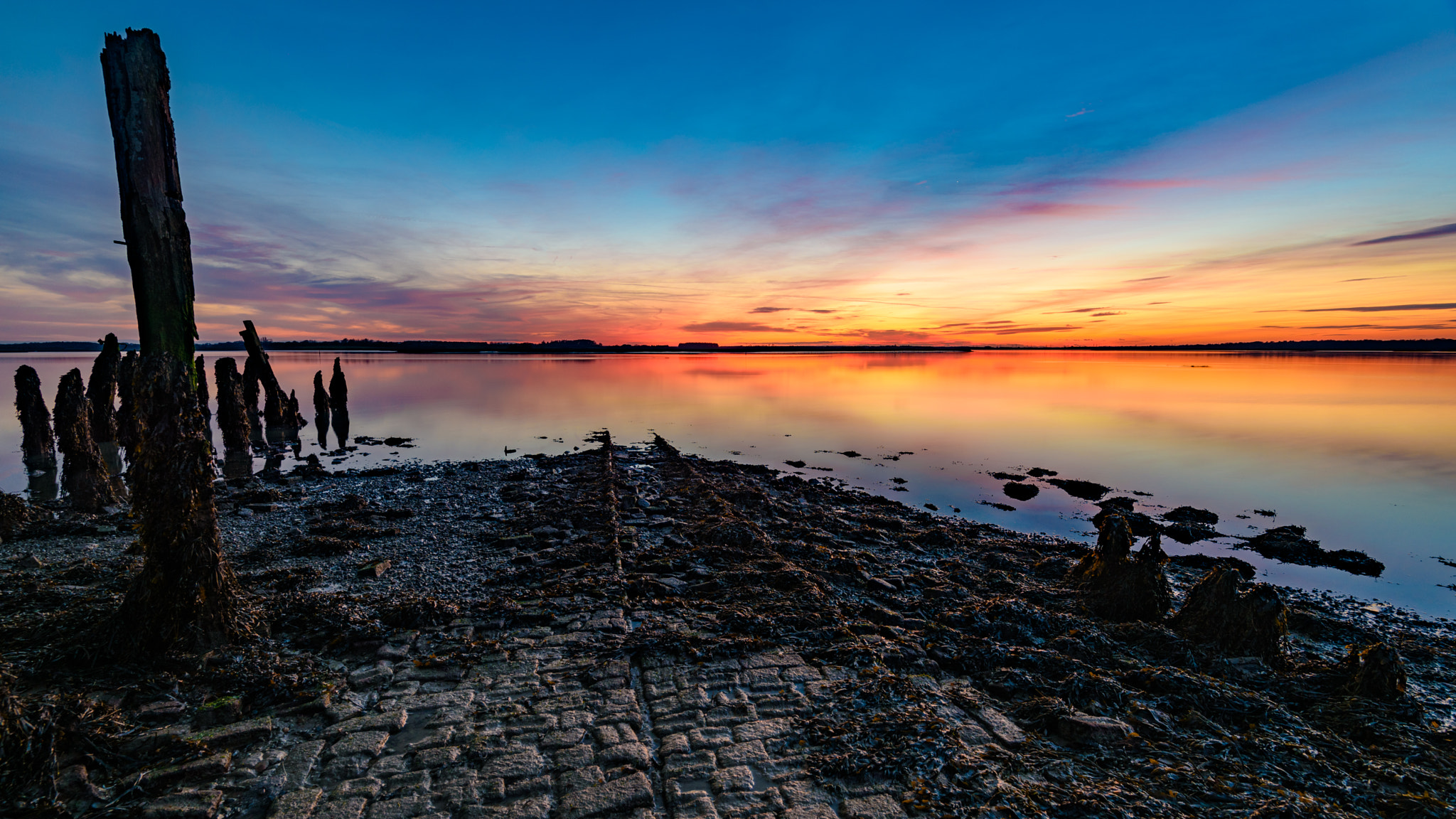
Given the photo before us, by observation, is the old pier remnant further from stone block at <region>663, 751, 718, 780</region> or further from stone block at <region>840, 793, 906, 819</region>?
stone block at <region>840, 793, 906, 819</region>

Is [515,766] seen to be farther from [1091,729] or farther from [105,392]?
[105,392]

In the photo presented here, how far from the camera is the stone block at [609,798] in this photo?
13.5 feet

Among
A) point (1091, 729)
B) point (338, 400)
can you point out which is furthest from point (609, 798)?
point (338, 400)

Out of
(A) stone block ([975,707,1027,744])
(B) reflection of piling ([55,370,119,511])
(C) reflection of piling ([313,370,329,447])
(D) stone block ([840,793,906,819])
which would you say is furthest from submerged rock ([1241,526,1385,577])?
(C) reflection of piling ([313,370,329,447])

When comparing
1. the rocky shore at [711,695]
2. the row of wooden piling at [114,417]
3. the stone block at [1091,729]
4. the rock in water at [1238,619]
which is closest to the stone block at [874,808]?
the rocky shore at [711,695]

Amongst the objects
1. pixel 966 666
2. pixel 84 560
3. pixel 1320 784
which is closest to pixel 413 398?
pixel 84 560

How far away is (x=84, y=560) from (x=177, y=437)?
5769mm

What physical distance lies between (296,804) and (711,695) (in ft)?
10.9

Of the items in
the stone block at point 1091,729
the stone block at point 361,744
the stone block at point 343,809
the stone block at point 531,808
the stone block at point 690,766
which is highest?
the stone block at point 361,744

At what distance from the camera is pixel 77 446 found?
1662 cm

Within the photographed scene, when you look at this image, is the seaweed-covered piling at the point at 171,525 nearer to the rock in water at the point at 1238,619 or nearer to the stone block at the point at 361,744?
the stone block at the point at 361,744

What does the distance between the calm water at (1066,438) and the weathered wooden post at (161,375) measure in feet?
50.4

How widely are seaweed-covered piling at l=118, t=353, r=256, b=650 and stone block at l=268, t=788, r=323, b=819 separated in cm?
299

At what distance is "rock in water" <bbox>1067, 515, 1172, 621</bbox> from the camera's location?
25.6 ft
